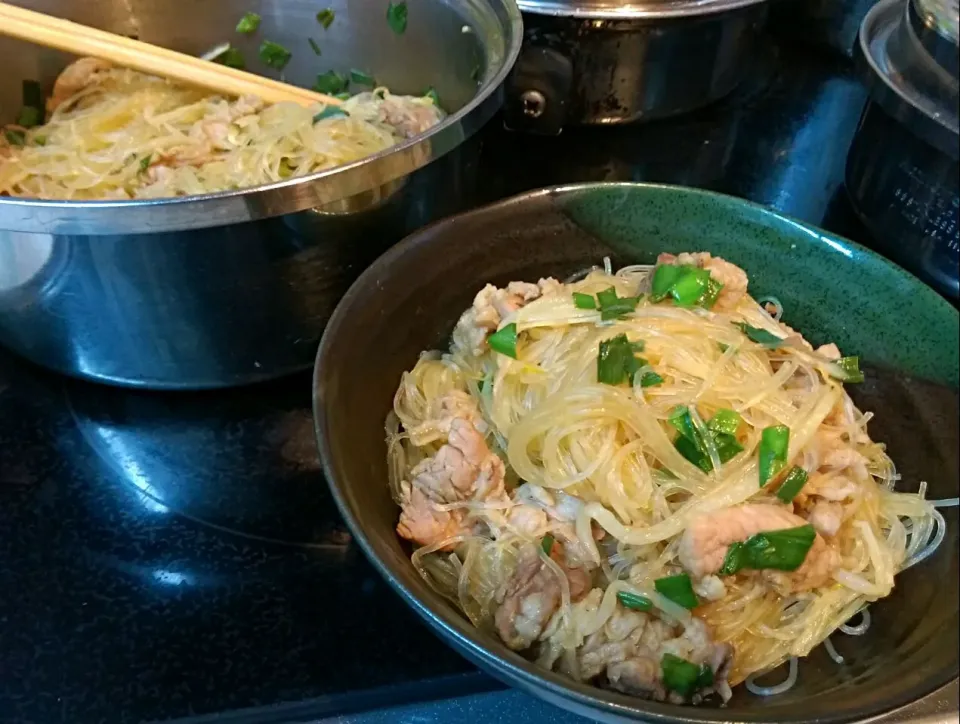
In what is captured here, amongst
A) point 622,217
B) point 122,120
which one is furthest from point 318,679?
point 122,120

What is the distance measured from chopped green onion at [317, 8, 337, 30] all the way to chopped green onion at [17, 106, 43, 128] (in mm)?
663

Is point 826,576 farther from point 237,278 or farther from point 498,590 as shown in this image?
point 237,278

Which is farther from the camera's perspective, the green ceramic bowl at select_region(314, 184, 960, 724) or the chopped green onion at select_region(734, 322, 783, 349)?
the chopped green onion at select_region(734, 322, 783, 349)

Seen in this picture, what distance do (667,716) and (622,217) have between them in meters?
0.86

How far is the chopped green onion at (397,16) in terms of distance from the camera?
5.90 ft

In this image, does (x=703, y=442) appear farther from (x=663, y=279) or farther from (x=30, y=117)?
(x=30, y=117)

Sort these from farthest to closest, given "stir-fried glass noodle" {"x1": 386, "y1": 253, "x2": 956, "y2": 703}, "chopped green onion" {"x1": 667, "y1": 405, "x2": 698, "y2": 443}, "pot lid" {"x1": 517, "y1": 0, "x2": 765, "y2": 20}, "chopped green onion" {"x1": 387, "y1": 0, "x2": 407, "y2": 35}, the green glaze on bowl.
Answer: "chopped green onion" {"x1": 387, "y1": 0, "x2": 407, "y2": 35} → "pot lid" {"x1": 517, "y1": 0, "x2": 765, "y2": 20} → the green glaze on bowl → "chopped green onion" {"x1": 667, "y1": 405, "x2": 698, "y2": 443} → "stir-fried glass noodle" {"x1": 386, "y1": 253, "x2": 956, "y2": 703}

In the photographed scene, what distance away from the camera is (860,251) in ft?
4.23

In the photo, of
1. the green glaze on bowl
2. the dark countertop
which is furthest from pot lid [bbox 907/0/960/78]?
the dark countertop

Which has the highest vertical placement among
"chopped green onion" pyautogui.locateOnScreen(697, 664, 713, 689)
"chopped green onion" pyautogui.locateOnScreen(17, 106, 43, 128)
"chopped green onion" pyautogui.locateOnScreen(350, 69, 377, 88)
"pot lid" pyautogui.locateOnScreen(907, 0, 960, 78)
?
"pot lid" pyautogui.locateOnScreen(907, 0, 960, 78)

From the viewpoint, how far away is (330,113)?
1709 mm

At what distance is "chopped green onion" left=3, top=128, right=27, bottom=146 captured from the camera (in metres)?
1.75

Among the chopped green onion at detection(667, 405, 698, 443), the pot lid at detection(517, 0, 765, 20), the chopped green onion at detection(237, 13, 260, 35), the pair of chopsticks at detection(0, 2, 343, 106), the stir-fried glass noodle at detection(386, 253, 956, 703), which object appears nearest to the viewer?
the stir-fried glass noodle at detection(386, 253, 956, 703)

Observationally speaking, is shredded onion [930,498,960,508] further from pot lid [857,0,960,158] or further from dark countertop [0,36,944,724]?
dark countertop [0,36,944,724]
